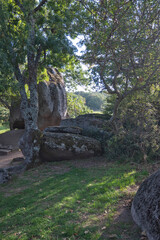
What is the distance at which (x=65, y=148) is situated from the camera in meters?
13.4

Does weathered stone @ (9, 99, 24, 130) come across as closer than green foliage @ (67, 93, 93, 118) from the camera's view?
Yes

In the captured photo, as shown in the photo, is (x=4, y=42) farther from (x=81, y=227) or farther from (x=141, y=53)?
(x=81, y=227)

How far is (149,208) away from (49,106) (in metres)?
18.4

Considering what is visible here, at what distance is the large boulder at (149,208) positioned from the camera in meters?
4.00

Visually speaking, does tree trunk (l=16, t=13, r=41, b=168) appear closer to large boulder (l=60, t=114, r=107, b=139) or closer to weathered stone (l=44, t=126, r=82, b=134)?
weathered stone (l=44, t=126, r=82, b=134)

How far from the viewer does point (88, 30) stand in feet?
40.1

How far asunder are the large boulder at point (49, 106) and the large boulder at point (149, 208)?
17605 mm

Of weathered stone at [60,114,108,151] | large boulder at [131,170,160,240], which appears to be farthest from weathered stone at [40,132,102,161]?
large boulder at [131,170,160,240]

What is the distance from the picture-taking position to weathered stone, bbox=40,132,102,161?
13.3m

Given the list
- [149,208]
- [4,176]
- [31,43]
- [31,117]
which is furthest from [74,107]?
[149,208]

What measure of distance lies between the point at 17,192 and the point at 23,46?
867 cm

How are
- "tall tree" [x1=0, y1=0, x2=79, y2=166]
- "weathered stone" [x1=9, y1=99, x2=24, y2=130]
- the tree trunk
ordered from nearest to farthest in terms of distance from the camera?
1. "tall tree" [x1=0, y1=0, x2=79, y2=166]
2. the tree trunk
3. "weathered stone" [x1=9, y1=99, x2=24, y2=130]

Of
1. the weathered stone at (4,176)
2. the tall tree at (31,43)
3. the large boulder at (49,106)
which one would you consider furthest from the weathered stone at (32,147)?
the large boulder at (49,106)

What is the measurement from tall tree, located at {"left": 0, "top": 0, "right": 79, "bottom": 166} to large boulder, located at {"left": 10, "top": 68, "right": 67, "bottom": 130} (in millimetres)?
7271
